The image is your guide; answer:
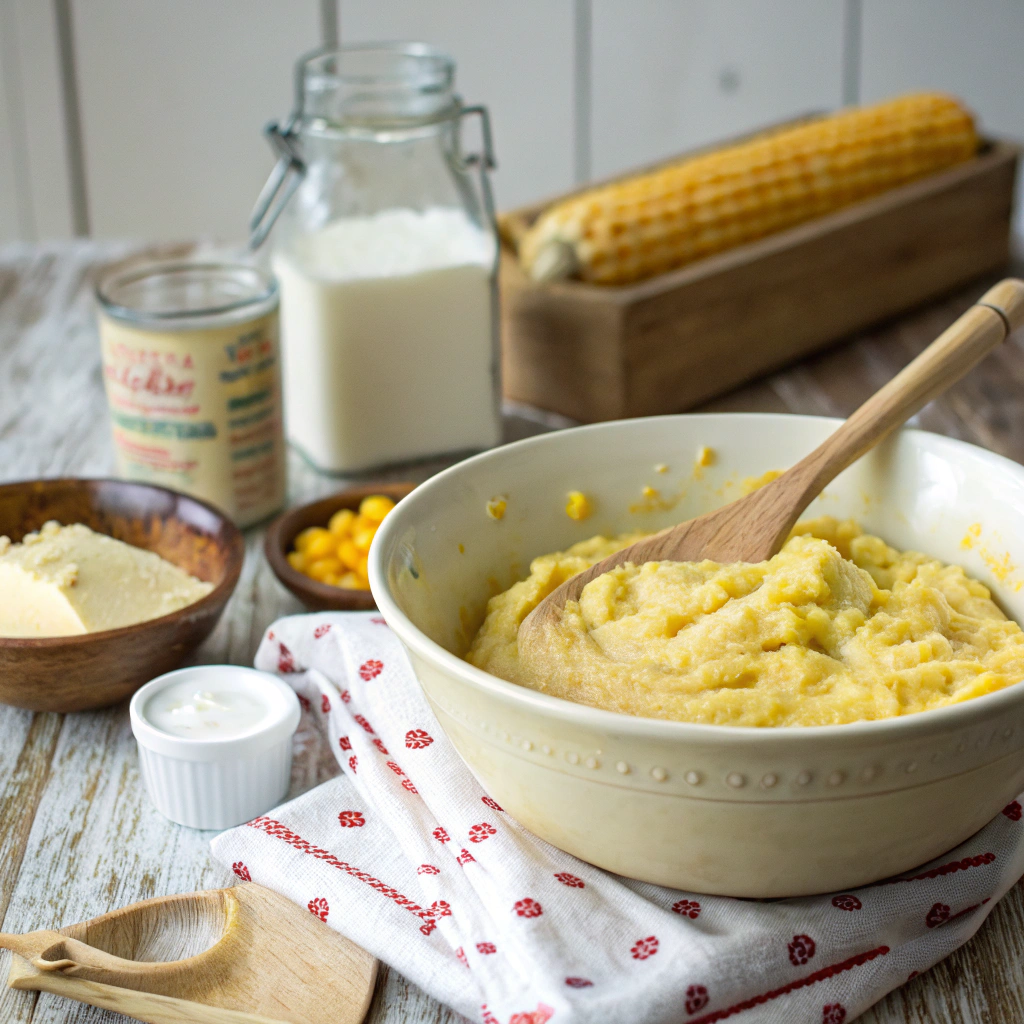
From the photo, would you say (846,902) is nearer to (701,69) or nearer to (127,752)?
(127,752)

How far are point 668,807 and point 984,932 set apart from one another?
11.8 inches

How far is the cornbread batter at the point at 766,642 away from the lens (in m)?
0.90

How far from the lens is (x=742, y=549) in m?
1.11

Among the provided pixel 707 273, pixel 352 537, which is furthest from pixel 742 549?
pixel 707 273

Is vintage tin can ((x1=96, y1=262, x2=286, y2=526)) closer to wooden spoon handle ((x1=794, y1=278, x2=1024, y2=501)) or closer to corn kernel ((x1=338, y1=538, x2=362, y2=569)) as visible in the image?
corn kernel ((x1=338, y1=538, x2=362, y2=569))

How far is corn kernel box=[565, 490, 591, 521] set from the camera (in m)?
1.23

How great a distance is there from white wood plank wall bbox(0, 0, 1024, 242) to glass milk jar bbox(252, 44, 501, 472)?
236cm

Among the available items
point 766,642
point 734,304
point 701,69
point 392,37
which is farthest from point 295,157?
point 701,69

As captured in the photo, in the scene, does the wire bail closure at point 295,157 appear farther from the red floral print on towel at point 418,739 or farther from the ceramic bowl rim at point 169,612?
the red floral print on towel at point 418,739

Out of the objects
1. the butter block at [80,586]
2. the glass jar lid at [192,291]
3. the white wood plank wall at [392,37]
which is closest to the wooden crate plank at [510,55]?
the white wood plank wall at [392,37]

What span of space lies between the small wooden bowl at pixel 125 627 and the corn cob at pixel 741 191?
29.3 inches

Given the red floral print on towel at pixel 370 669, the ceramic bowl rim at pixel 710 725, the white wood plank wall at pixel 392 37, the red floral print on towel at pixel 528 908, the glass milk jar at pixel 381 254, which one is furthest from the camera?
the white wood plank wall at pixel 392 37

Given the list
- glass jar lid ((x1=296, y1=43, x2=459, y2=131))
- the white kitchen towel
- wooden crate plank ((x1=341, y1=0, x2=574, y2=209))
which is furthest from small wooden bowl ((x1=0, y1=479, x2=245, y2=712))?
wooden crate plank ((x1=341, y1=0, x2=574, y2=209))

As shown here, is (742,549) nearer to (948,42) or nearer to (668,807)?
(668,807)
